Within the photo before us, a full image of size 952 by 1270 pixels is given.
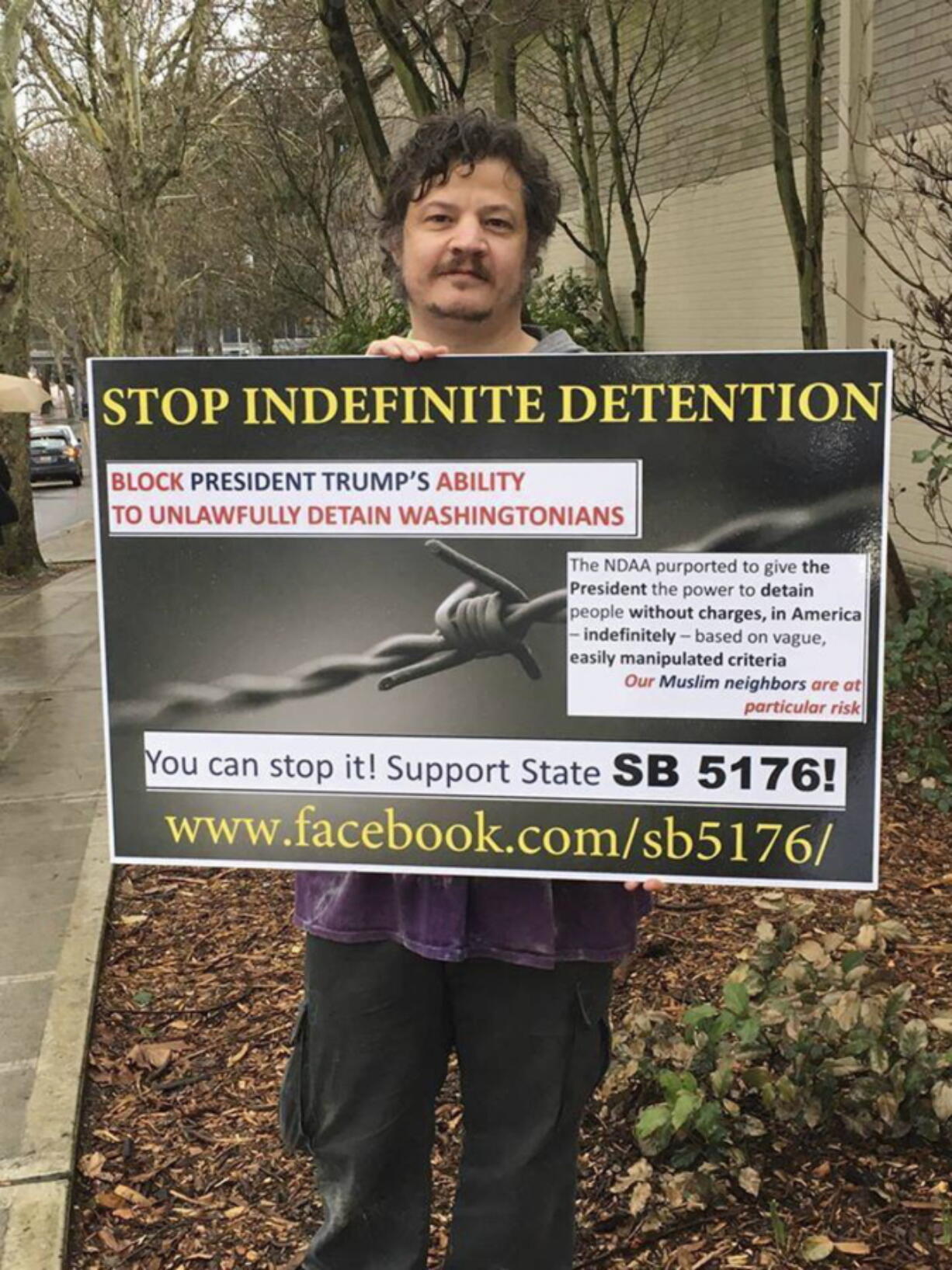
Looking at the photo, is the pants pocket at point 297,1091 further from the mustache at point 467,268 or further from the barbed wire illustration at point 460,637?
the mustache at point 467,268

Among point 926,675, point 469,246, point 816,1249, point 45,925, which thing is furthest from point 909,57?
point 816,1249

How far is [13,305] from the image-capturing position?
555 inches

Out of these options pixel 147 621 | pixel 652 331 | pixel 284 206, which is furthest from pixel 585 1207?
pixel 284 206

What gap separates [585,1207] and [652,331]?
1418cm

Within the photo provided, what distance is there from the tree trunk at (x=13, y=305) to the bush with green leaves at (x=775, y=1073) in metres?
12.2

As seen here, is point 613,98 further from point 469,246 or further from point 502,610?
point 502,610

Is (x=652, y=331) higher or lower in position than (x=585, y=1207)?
higher

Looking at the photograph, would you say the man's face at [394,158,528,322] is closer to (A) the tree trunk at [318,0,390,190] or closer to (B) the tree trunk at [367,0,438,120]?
(A) the tree trunk at [318,0,390,190]

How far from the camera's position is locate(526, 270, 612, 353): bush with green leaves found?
1138cm

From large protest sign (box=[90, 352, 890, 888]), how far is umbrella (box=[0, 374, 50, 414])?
35.1 feet

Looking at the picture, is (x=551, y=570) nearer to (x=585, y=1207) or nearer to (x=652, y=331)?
(x=585, y=1207)

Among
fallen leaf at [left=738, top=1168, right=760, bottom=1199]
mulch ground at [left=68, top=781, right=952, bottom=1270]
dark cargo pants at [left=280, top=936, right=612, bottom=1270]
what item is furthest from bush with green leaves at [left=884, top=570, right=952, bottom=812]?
dark cargo pants at [left=280, top=936, right=612, bottom=1270]

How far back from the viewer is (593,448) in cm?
204

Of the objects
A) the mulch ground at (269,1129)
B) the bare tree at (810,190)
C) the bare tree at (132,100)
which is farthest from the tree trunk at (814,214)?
the bare tree at (132,100)
